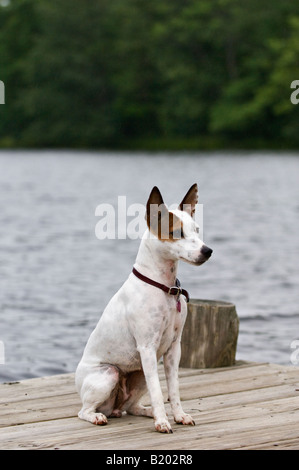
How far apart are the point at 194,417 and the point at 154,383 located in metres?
0.62

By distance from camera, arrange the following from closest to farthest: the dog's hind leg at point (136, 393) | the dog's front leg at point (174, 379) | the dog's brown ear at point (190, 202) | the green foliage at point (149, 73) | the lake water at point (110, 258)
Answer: the dog's brown ear at point (190, 202), the dog's front leg at point (174, 379), the dog's hind leg at point (136, 393), the lake water at point (110, 258), the green foliage at point (149, 73)

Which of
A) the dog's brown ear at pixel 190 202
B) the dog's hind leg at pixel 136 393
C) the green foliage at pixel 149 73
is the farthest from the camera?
the green foliage at pixel 149 73

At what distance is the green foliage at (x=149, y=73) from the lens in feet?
222

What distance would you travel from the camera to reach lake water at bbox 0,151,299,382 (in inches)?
427

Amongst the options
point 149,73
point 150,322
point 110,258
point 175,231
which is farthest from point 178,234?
point 149,73

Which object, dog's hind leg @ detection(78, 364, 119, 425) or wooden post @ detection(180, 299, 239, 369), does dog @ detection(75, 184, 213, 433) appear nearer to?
dog's hind leg @ detection(78, 364, 119, 425)

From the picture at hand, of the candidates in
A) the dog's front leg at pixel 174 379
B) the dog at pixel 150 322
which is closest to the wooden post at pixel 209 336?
the dog at pixel 150 322

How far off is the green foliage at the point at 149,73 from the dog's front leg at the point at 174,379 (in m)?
59.3

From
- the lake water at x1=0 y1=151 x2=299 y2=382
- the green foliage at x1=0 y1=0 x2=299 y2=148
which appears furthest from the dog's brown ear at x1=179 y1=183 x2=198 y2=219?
the green foliage at x1=0 y1=0 x2=299 y2=148

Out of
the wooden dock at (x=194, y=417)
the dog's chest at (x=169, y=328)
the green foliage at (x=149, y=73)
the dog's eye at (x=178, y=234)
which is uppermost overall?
the green foliage at (x=149, y=73)

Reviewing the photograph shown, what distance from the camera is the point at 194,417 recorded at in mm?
5738

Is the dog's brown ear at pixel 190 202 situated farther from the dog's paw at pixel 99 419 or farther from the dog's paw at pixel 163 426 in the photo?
the dog's paw at pixel 99 419

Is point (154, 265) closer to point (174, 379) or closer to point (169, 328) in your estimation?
point (169, 328)
